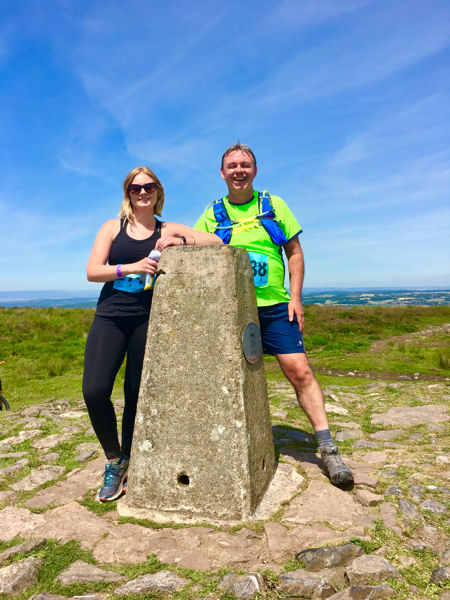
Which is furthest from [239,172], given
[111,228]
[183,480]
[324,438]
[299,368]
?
[183,480]

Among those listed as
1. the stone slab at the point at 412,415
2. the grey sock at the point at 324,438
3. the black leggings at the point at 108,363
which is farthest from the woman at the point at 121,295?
the stone slab at the point at 412,415

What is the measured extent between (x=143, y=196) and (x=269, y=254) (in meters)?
1.38

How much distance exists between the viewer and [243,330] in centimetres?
350

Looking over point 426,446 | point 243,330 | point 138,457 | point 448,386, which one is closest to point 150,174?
point 243,330

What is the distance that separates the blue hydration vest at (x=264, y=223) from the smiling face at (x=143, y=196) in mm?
695

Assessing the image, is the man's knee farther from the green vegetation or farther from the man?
the green vegetation

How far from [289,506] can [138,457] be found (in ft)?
4.53

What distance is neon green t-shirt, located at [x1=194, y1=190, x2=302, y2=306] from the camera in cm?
414

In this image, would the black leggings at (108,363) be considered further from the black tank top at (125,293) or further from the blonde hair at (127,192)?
the blonde hair at (127,192)

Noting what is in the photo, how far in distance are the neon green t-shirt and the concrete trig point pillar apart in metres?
0.49

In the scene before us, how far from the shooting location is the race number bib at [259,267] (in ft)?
13.5

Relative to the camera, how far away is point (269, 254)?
4176 mm

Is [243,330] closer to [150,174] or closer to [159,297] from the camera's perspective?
[159,297]

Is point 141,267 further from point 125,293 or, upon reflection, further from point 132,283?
point 125,293
